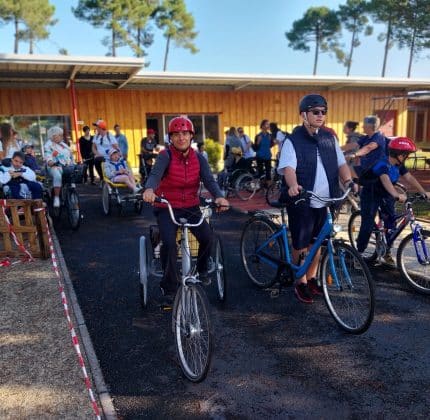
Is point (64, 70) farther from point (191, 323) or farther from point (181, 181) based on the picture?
point (191, 323)

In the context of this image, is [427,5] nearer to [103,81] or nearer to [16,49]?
[103,81]

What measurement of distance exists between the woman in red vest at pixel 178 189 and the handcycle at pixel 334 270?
87 centimetres

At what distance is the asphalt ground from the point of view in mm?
2824

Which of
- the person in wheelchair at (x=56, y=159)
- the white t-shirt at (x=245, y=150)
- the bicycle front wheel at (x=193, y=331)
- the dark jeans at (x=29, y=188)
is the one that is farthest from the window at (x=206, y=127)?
Answer: the bicycle front wheel at (x=193, y=331)

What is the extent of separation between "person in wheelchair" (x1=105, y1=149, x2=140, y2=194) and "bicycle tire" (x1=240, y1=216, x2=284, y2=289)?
4.21 meters

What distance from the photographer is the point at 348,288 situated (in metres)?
3.76

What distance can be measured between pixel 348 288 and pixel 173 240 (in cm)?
164

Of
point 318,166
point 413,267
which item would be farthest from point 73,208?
point 413,267

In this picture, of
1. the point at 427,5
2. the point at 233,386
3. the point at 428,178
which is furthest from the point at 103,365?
the point at 427,5

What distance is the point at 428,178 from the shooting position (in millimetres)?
13234

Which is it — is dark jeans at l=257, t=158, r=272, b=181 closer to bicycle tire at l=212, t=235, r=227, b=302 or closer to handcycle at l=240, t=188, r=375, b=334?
handcycle at l=240, t=188, r=375, b=334

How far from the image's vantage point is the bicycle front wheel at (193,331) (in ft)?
9.87

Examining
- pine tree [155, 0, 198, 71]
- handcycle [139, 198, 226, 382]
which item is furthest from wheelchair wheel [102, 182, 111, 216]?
pine tree [155, 0, 198, 71]

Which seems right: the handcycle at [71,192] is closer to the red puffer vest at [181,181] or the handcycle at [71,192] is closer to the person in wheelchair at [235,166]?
the person in wheelchair at [235,166]
